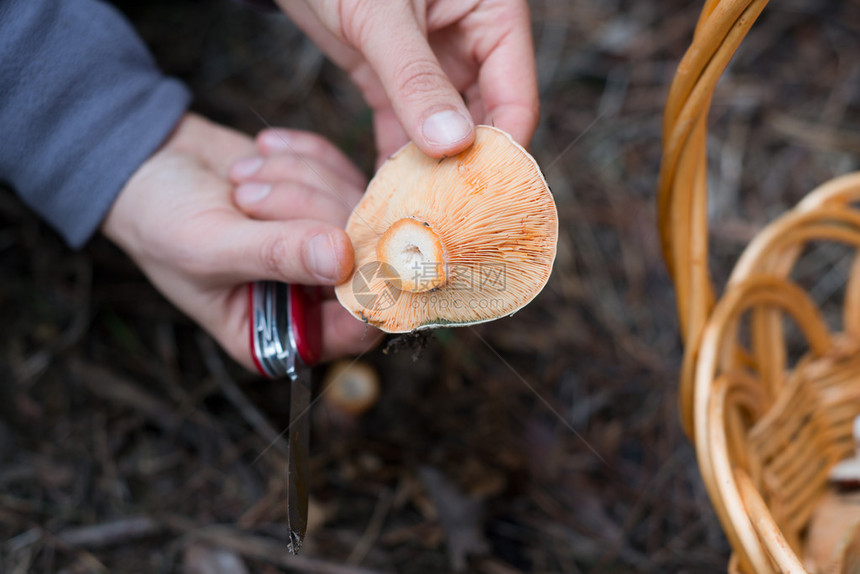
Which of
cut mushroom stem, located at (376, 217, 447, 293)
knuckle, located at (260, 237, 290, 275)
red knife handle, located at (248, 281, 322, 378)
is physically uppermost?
cut mushroom stem, located at (376, 217, 447, 293)

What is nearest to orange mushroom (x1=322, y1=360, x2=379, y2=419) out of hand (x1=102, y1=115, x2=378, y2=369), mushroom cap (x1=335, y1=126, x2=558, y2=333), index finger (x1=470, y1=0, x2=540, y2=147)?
hand (x1=102, y1=115, x2=378, y2=369)

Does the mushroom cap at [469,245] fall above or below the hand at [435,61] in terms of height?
below

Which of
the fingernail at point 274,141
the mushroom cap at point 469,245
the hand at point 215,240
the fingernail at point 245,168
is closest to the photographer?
the mushroom cap at point 469,245

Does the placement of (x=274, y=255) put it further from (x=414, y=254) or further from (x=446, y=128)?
(x=446, y=128)

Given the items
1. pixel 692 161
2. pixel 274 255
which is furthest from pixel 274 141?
pixel 692 161

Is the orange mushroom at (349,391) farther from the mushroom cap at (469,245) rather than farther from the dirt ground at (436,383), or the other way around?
the mushroom cap at (469,245)

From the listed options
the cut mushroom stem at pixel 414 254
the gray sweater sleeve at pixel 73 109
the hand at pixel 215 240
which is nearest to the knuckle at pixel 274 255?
the hand at pixel 215 240

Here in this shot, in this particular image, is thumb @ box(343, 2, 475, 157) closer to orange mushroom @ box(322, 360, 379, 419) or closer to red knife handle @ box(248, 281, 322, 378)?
red knife handle @ box(248, 281, 322, 378)
